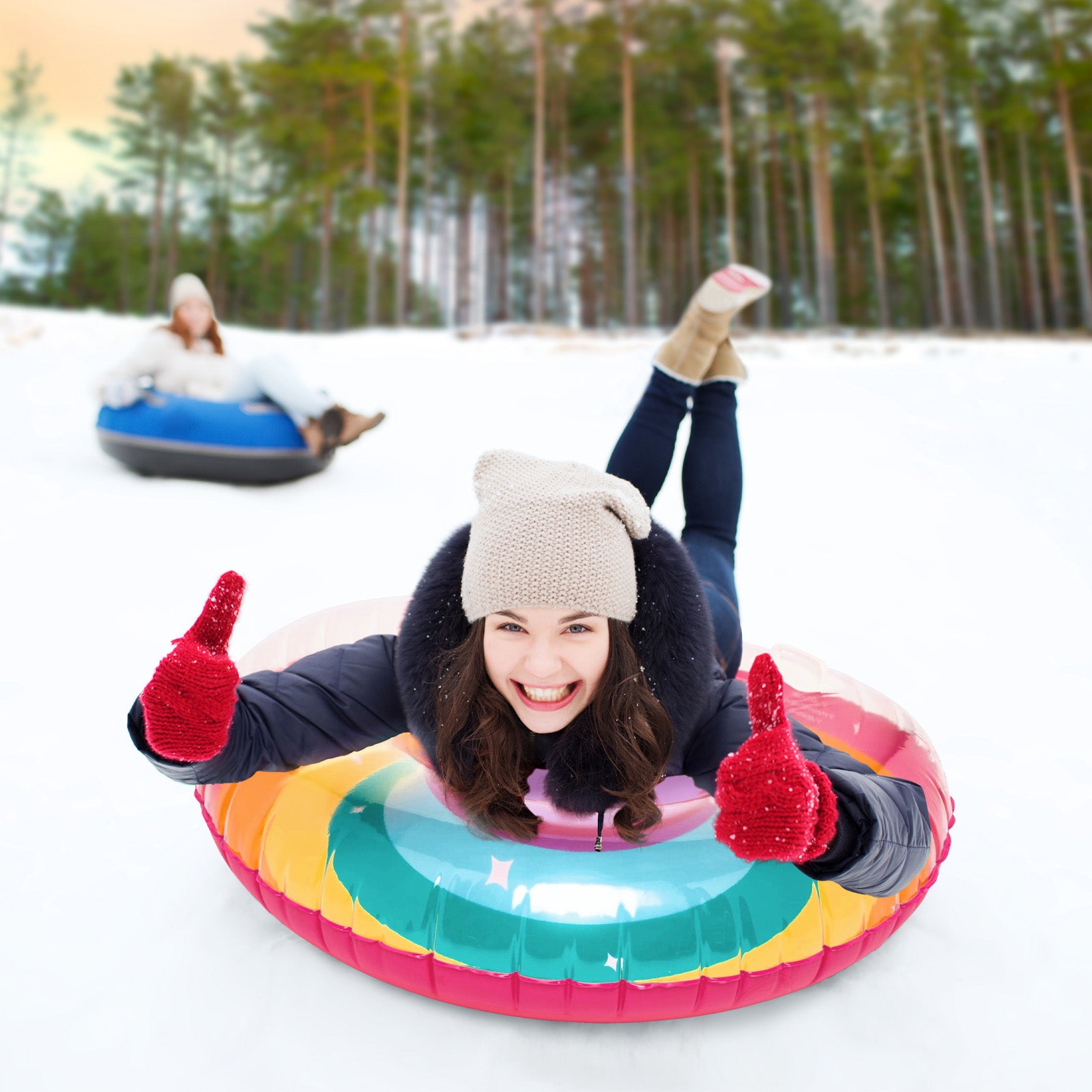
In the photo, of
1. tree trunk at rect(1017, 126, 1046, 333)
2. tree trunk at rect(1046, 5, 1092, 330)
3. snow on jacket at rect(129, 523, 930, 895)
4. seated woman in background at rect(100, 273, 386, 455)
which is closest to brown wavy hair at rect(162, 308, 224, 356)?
seated woman in background at rect(100, 273, 386, 455)

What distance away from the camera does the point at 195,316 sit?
4789mm

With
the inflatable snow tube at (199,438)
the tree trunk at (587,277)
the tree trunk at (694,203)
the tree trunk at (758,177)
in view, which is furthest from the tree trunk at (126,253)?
the inflatable snow tube at (199,438)

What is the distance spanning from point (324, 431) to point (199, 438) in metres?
0.66

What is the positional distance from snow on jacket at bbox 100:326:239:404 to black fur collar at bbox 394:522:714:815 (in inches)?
138

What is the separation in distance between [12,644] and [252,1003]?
1892 millimetres

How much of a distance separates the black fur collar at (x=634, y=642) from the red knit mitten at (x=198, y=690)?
349 millimetres

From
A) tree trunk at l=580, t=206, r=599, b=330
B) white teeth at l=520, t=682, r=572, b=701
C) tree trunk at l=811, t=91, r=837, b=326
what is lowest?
white teeth at l=520, t=682, r=572, b=701

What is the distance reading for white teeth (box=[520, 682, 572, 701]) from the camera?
142cm

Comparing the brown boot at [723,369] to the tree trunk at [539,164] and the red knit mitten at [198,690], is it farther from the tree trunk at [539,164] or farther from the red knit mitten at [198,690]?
the tree trunk at [539,164]

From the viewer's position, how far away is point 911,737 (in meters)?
1.81

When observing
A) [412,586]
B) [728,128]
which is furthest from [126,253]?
[412,586]

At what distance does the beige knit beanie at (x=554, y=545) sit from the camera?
136 centimetres

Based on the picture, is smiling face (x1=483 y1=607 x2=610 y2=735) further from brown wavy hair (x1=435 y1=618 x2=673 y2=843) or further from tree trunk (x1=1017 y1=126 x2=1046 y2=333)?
tree trunk (x1=1017 y1=126 x2=1046 y2=333)

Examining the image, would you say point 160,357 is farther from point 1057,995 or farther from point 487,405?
point 1057,995
